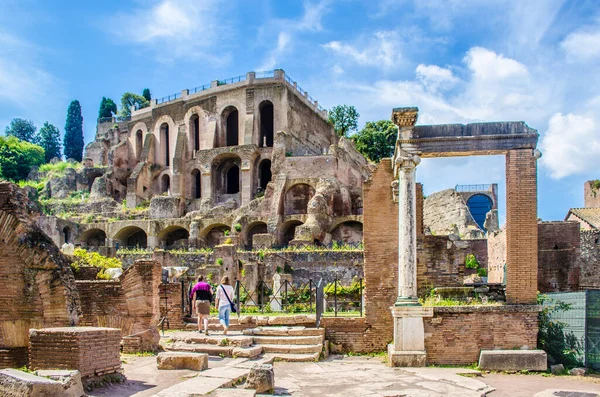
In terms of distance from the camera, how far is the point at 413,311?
10766 mm

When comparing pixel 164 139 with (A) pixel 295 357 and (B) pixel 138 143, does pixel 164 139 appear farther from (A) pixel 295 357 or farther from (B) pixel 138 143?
(A) pixel 295 357

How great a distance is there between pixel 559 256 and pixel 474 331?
341 inches

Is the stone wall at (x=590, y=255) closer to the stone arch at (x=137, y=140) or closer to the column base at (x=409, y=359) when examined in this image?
the column base at (x=409, y=359)

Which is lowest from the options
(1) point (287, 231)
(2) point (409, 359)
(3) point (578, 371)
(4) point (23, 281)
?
(3) point (578, 371)

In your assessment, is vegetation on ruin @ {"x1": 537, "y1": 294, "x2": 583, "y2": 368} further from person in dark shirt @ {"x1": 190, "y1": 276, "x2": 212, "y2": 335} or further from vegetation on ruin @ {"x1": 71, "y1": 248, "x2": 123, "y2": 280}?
vegetation on ruin @ {"x1": 71, "y1": 248, "x2": 123, "y2": 280}

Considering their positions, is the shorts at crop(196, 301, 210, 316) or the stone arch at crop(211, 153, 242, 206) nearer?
the shorts at crop(196, 301, 210, 316)

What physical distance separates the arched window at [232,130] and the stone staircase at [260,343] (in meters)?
43.3

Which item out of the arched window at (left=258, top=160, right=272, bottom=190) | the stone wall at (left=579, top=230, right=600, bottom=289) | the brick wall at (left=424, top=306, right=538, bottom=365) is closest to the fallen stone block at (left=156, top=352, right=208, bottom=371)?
the brick wall at (left=424, top=306, right=538, bottom=365)

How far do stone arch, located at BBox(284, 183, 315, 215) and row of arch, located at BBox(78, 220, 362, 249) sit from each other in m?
2.46

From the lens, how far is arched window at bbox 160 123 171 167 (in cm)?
5684

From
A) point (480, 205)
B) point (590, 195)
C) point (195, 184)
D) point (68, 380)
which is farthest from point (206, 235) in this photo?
point (68, 380)

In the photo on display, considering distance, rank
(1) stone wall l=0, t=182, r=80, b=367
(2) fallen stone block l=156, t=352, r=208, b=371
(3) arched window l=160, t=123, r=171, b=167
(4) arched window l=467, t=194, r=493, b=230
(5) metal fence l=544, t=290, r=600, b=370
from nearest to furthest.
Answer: (1) stone wall l=0, t=182, r=80, b=367 → (2) fallen stone block l=156, t=352, r=208, b=371 → (5) metal fence l=544, t=290, r=600, b=370 → (4) arched window l=467, t=194, r=493, b=230 → (3) arched window l=160, t=123, r=171, b=167

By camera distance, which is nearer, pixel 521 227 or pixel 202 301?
pixel 521 227

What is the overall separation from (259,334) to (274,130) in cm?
3911
